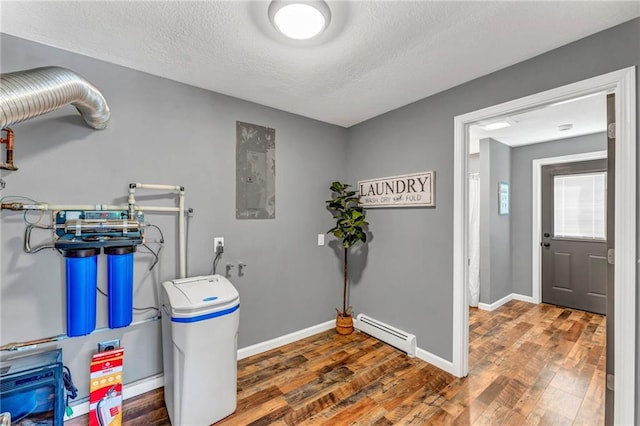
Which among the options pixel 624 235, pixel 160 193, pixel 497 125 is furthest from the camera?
pixel 497 125

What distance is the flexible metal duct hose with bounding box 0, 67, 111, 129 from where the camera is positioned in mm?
1287

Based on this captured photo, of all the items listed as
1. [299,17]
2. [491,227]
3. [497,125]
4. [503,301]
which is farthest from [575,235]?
[299,17]

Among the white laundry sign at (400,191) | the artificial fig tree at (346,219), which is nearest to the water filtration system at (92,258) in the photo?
the artificial fig tree at (346,219)

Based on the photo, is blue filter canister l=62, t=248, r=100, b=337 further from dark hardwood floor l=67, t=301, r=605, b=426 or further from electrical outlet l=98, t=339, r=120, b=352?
dark hardwood floor l=67, t=301, r=605, b=426

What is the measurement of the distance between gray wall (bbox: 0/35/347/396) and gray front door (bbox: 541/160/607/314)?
345 cm

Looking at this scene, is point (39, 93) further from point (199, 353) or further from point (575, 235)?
point (575, 235)

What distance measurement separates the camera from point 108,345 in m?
1.91

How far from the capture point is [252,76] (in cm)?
214

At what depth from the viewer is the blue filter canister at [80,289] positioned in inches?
61.9

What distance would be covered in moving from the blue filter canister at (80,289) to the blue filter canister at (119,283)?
3.2 inches

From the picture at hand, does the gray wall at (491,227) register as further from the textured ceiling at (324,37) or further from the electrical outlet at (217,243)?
the electrical outlet at (217,243)

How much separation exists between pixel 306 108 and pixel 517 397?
121 inches

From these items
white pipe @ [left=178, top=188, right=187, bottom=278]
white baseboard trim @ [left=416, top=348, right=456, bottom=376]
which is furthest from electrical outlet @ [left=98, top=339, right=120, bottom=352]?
white baseboard trim @ [left=416, top=348, right=456, bottom=376]

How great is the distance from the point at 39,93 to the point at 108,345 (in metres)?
1.64
